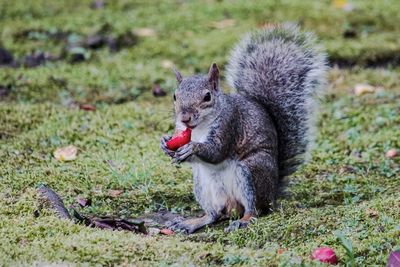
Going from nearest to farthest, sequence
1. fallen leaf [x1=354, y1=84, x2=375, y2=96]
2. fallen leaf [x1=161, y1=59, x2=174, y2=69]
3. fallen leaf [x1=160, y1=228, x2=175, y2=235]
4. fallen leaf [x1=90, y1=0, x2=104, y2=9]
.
Answer: fallen leaf [x1=160, y1=228, x2=175, y2=235] → fallen leaf [x1=354, y1=84, x2=375, y2=96] → fallen leaf [x1=161, y1=59, x2=174, y2=69] → fallen leaf [x1=90, y1=0, x2=104, y2=9]

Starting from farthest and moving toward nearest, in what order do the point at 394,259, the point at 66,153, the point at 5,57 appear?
the point at 5,57 → the point at 66,153 → the point at 394,259

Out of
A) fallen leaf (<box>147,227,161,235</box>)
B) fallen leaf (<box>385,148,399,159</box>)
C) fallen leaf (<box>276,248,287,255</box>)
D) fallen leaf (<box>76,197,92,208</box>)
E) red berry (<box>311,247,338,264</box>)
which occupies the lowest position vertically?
fallen leaf (<box>385,148,399,159</box>)

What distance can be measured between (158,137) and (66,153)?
0.76 meters

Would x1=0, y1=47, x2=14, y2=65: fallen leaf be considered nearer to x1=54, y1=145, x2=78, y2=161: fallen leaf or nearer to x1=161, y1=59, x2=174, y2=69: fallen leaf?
x1=161, y1=59, x2=174, y2=69: fallen leaf

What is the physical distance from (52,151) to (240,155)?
5.11ft

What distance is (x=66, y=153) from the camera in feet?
18.3

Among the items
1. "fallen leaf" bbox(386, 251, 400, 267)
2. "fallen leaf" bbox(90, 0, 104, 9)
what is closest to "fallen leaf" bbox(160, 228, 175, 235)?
"fallen leaf" bbox(386, 251, 400, 267)

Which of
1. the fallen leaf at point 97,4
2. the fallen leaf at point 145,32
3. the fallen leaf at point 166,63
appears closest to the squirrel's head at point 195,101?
the fallen leaf at point 166,63

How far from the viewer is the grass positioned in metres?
3.75

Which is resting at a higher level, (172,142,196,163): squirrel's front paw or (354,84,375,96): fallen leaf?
(172,142,196,163): squirrel's front paw

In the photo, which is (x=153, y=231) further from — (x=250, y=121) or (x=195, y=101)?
(x=250, y=121)

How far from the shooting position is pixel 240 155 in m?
4.64

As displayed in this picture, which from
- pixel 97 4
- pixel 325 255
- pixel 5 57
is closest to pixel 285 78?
pixel 325 255

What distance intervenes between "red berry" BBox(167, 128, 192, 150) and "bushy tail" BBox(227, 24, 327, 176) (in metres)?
0.72
